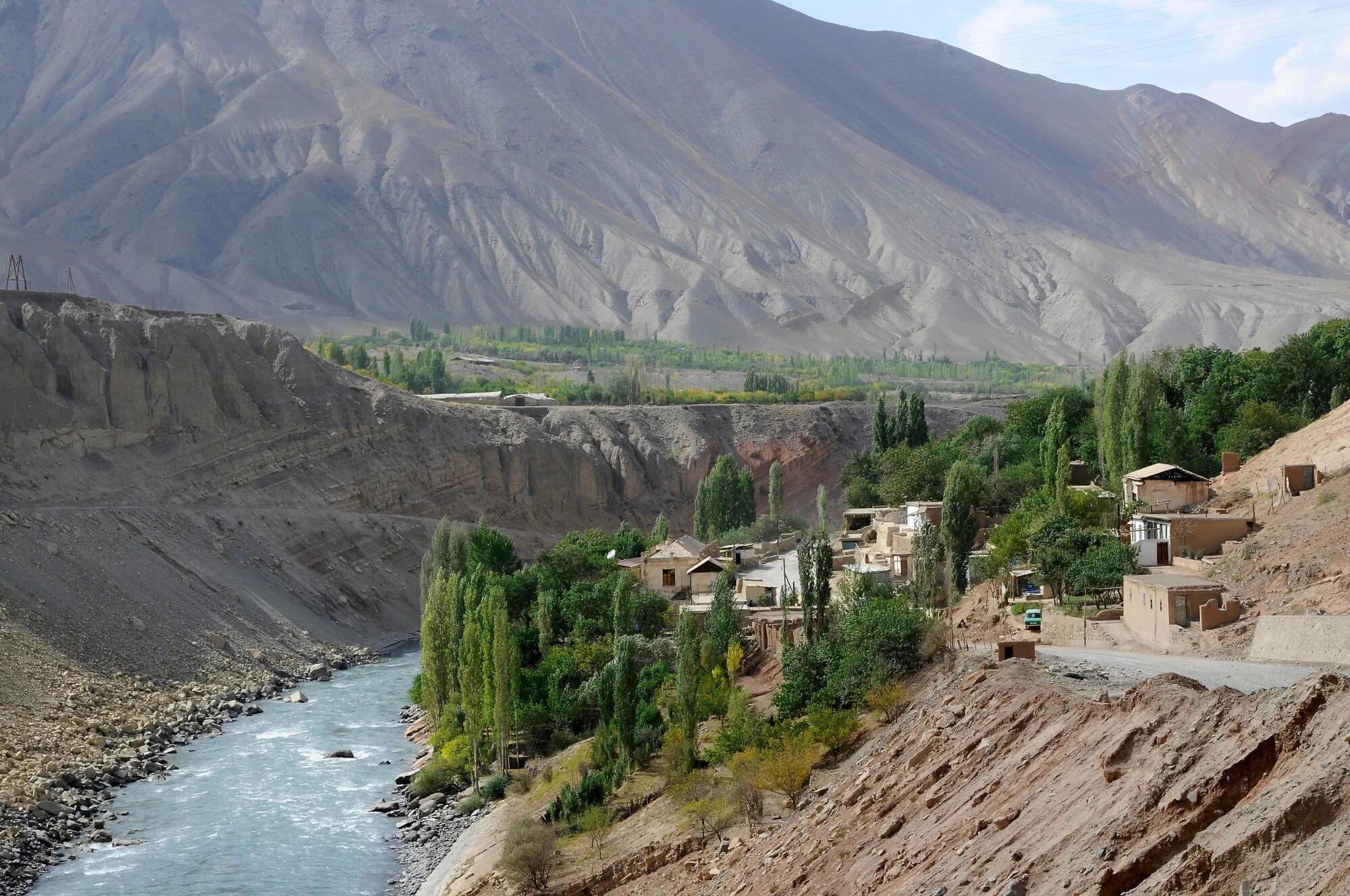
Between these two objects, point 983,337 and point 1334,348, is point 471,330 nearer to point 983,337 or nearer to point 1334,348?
point 983,337

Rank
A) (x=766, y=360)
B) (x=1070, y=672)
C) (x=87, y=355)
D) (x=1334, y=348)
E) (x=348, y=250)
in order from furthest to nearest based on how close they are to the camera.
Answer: (x=348, y=250)
(x=766, y=360)
(x=87, y=355)
(x=1334, y=348)
(x=1070, y=672)

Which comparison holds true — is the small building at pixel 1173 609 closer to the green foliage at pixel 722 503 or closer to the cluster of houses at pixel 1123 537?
the cluster of houses at pixel 1123 537

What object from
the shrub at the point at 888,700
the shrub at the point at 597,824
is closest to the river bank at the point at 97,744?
the shrub at the point at 597,824

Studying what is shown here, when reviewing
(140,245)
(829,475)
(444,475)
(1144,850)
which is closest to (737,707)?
(1144,850)

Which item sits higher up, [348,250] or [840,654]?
[348,250]

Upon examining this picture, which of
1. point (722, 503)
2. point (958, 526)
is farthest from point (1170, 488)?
point (722, 503)

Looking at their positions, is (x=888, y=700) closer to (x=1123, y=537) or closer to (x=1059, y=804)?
(x=1059, y=804)

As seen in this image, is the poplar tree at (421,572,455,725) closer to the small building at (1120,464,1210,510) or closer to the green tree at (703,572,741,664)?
the green tree at (703,572,741,664)
